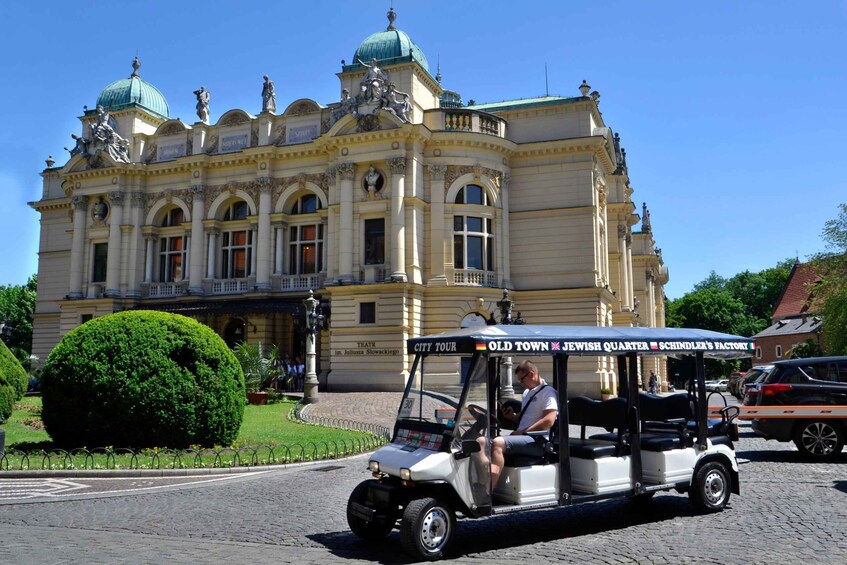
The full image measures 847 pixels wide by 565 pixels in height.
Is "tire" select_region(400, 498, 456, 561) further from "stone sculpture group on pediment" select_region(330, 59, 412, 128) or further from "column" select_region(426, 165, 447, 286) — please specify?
"stone sculpture group on pediment" select_region(330, 59, 412, 128)

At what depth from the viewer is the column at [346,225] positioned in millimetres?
37250

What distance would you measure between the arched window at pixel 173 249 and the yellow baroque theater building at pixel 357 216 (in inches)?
4.6

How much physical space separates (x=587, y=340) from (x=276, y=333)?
3356 centimetres

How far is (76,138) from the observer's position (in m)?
45.6

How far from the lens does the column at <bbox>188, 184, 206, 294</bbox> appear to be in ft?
139

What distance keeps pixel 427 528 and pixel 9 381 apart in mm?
20649

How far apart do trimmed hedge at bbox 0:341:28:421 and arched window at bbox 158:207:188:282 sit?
18537mm

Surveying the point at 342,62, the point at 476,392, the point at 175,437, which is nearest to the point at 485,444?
the point at 476,392

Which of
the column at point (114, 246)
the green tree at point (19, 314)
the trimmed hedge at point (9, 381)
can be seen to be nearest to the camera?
the trimmed hedge at point (9, 381)

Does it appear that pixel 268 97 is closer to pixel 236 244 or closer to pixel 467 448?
pixel 236 244

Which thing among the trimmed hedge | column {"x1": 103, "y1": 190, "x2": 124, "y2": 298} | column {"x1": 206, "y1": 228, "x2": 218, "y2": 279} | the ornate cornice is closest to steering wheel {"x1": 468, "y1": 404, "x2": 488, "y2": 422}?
the trimmed hedge

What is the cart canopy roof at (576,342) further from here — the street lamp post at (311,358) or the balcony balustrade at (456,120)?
the balcony balustrade at (456,120)

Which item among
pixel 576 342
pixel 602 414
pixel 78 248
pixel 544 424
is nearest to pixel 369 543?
pixel 544 424

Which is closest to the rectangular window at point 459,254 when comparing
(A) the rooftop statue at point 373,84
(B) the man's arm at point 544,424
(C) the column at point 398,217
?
(C) the column at point 398,217
